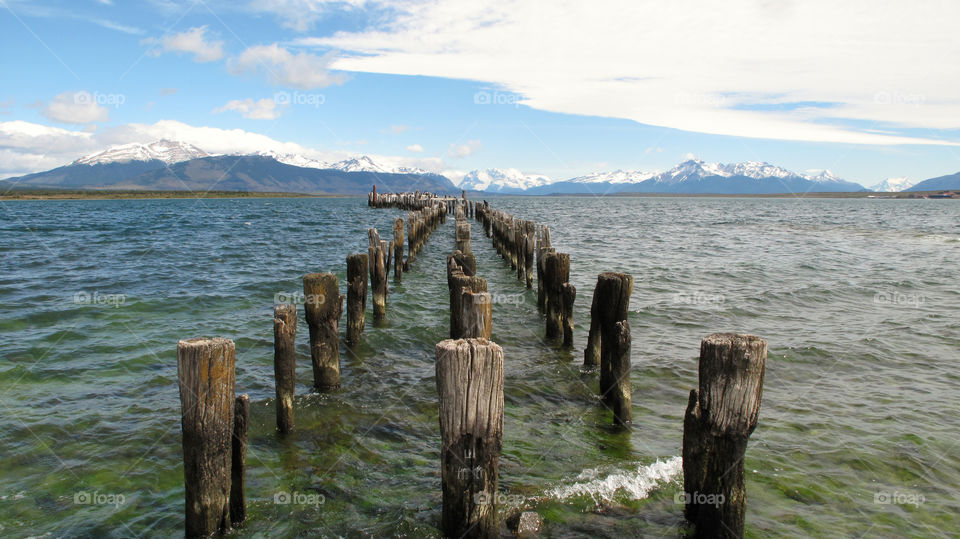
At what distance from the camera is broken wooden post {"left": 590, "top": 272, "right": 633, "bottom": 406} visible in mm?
7820

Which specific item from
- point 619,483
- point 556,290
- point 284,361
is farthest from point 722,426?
point 556,290

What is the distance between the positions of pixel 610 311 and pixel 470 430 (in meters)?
4.02

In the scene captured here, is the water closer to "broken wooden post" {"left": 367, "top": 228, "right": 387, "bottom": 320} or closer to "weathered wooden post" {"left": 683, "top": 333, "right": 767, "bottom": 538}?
"weathered wooden post" {"left": 683, "top": 333, "right": 767, "bottom": 538}

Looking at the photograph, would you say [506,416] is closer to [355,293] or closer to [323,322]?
[323,322]

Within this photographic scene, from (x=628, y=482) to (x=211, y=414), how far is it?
4.26 metres

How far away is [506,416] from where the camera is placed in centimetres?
787

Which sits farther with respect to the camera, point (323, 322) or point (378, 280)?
point (378, 280)

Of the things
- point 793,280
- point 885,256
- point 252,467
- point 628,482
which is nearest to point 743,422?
point 628,482

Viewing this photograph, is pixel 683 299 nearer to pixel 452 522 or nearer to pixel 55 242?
pixel 452 522

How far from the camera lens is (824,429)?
7.61 meters

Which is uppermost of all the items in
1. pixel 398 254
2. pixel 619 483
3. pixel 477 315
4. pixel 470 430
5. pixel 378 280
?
pixel 477 315

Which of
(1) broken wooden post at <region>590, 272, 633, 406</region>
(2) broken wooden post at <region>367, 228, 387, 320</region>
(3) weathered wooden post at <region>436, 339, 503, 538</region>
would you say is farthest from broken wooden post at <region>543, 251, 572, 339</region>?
(3) weathered wooden post at <region>436, 339, 503, 538</region>

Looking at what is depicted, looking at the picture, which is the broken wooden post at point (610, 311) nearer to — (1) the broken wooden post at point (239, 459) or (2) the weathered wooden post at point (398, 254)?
(1) the broken wooden post at point (239, 459)

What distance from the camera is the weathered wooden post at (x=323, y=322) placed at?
806cm
